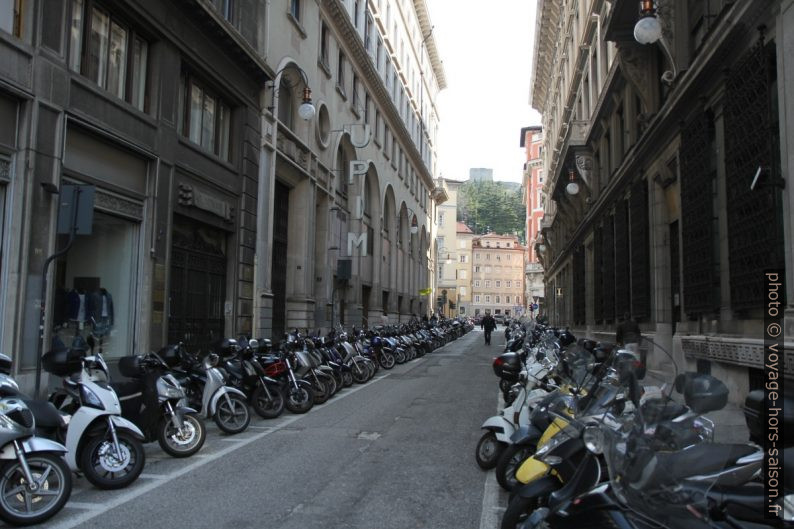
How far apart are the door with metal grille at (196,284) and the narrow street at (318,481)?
5.34m

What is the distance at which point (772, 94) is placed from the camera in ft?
28.0

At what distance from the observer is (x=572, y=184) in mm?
25953

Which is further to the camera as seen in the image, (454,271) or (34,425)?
(454,271)

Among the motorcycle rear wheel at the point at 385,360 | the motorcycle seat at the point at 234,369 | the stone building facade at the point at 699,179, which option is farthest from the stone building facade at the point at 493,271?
the motorcycle seat at the point at 234,369

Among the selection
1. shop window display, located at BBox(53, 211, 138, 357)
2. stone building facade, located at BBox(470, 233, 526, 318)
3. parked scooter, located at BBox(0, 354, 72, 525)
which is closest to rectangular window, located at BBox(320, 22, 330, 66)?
shop window display, located at BBox(53, 211, 138, 357)

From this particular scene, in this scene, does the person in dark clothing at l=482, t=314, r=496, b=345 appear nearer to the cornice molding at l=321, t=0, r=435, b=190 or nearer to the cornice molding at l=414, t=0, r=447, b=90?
the cornice molding at l=321, t=0, r=435, b=190

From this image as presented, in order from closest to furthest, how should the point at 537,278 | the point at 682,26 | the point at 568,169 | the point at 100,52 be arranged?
the point at 100,52
the point at 682,26
the point at 568,169
the point at 537,278

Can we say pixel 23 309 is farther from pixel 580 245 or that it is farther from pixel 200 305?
pixel 580 245

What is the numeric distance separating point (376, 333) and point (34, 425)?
14.4 metres

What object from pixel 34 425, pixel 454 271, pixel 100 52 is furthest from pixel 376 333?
pixel 454 271

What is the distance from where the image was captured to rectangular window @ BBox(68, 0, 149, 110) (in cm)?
1085

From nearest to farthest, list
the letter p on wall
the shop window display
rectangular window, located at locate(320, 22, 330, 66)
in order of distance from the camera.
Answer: the shop window display, rectangular window, located at locate(320, 22, 330, 66), the letter p on wall

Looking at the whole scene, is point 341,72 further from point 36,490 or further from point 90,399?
point 36,490

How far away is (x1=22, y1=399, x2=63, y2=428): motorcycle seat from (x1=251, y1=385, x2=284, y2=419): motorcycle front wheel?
4204mm
